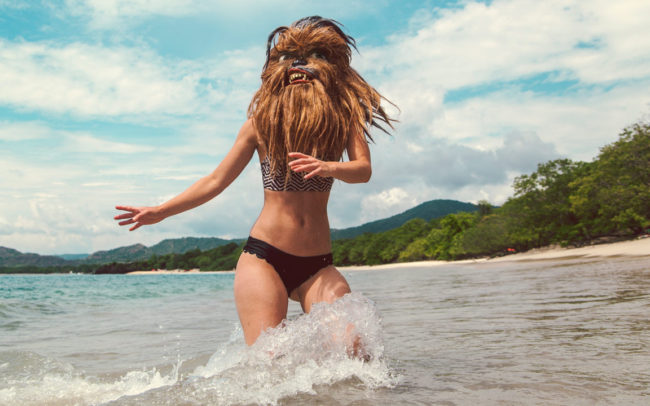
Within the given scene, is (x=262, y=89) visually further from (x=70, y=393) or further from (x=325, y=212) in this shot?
(x=70, y=393)

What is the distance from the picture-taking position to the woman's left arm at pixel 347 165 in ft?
8.97

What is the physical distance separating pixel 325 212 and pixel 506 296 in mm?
7190

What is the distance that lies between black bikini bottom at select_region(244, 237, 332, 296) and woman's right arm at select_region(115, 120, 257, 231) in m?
0.45

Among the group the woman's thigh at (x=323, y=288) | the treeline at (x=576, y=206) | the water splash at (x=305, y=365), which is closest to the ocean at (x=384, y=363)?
the water splash at (x=305, y=365)

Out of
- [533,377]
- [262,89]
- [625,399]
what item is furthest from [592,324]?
[262,89]

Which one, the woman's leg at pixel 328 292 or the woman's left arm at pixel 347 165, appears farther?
the woman's leg at pixel 328 292

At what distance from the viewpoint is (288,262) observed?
10.6 ft

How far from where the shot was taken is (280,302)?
126 inches

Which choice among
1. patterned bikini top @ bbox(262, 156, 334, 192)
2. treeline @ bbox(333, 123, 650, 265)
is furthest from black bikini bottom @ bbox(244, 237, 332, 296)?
treeline @ bbox(333, 123, 650, 265)

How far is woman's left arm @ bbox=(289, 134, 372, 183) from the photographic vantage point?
2734 mm

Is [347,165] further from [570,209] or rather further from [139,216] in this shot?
[570,209]

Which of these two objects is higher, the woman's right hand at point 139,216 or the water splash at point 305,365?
the woman's right hand at point 139,216

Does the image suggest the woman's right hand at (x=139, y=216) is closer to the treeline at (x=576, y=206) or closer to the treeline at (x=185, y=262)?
the treeline at (x=576, y=206)

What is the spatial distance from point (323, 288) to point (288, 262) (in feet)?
0.96
